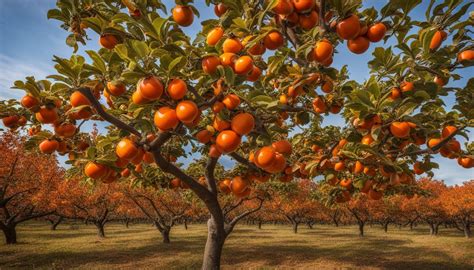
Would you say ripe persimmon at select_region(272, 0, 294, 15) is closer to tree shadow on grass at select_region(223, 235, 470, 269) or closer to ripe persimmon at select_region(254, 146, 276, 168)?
ripe persimmon at select_region(254, 146, 276, 168)

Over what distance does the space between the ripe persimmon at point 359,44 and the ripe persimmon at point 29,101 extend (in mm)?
3046

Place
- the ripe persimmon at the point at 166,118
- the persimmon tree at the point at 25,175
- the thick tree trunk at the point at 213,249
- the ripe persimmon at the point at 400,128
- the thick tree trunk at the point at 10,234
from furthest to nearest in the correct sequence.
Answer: the thick tree trunk at the point at 10,234
the persimmon tree at the point at 25,175
the thick tree trunk at the point at 213,249
the ripe persimmon at the point at 400,128
the ripe persimmon at the point at 166,118

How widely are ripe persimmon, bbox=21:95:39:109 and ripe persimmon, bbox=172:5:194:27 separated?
5.26 feet

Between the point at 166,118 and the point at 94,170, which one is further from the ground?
the point at 166,118

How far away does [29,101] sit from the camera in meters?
2.79

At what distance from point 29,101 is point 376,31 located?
3.30 metres

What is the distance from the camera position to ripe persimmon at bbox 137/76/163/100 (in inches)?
86.2

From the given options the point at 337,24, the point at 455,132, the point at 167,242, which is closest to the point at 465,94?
the point at 455,132

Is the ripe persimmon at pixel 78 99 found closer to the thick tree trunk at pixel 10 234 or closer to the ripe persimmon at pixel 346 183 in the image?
the ripe persimmon at pixel 346 183

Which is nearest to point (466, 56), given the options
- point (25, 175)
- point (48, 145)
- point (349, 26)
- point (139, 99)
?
point (349, 26)

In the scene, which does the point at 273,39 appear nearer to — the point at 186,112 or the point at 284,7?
the point at 284,7

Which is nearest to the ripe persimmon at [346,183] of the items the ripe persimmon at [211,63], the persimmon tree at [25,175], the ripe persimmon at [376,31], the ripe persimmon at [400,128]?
the ripe persimmon at [400,128]

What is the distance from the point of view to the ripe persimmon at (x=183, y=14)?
10.2ft

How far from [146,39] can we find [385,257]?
22.9m
